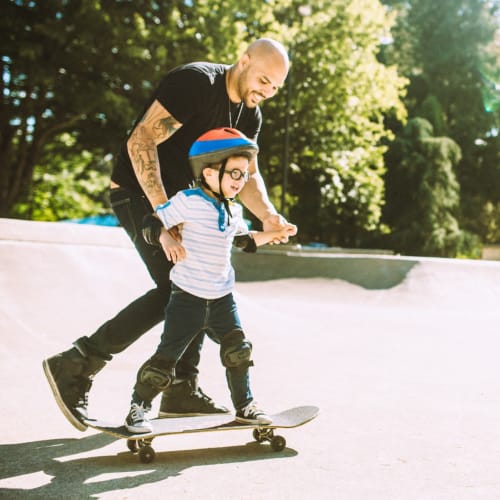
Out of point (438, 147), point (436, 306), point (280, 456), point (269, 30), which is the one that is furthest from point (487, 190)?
point (280, 456)

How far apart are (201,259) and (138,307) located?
414mm

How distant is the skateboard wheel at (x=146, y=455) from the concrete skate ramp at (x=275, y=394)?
0.04 m

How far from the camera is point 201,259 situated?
2.75 meters

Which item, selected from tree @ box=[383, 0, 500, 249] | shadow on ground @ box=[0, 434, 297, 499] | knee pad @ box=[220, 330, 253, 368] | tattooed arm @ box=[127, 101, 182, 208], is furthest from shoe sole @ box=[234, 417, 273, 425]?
tree @ box=[383, 0, 500, 249]

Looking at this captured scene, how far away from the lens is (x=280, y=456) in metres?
2.75

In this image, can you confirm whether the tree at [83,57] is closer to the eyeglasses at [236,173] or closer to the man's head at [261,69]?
the man's head at [261,69]

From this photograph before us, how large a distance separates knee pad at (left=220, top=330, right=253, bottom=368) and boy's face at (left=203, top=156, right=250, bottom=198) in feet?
2.03

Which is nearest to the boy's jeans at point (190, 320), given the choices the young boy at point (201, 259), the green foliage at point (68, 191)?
the young boy at point (201, 259)

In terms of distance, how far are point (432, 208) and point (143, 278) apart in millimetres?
27449

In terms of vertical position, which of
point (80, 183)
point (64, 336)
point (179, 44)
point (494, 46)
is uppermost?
point (494, 46)

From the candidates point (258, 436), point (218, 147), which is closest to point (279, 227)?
point (218, 147)

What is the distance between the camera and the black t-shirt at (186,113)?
2928 millimetres

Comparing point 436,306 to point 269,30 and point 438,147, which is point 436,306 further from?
point 438,147

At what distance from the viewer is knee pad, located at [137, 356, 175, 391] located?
107 inches
